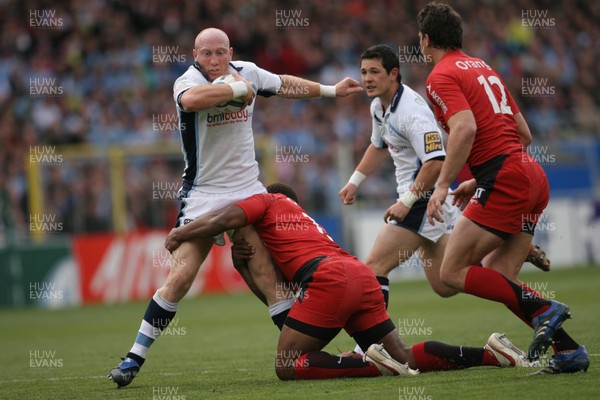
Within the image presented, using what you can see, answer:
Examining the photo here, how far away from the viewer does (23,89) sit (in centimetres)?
2252

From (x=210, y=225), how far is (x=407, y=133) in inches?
79.3

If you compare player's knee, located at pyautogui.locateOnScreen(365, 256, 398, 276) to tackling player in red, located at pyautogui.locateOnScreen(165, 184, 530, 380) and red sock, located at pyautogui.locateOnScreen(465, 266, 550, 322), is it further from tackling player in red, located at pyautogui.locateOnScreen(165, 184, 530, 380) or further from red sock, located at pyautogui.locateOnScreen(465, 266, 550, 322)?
red sock, located at pyautogui.locateOnScreen(465, 266, 550, 322)

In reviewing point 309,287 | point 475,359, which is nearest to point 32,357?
point 309,287

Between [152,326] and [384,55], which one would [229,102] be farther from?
[152,326]

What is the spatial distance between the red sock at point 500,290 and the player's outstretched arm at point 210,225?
177 centimetres

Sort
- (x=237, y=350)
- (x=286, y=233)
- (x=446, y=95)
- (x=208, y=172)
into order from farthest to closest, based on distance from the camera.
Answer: (x=237, y=350) → (x=208, y=172) → (x=286, y=233) → (x=446, y=95)

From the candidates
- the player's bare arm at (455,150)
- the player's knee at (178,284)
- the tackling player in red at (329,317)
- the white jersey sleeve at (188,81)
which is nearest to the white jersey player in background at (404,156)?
the tackling player in red at (329,317)

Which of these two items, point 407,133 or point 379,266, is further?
point 379,266

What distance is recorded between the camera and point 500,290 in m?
7.05

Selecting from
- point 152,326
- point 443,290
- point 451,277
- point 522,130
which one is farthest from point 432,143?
point 152,326

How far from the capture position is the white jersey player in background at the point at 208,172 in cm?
780

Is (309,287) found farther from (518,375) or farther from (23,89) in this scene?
(23,89)

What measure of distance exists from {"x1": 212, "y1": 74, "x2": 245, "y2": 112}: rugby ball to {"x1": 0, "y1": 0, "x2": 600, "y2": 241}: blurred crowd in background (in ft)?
40.8

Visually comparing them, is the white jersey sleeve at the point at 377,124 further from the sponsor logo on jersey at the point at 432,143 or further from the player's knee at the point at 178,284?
the player's knee at the point at 178,284
